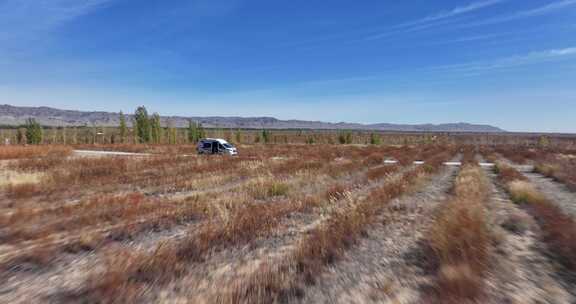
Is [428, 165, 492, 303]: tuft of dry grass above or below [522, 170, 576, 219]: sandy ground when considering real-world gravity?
above

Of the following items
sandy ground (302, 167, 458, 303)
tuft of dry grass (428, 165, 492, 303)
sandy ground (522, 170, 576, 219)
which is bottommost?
sandy ground (522, 170, 576, 219)

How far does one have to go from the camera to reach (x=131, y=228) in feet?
23.8

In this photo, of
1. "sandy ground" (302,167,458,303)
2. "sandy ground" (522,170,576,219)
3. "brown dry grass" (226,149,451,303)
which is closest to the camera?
"brown dry grass" (226,149,451,303)

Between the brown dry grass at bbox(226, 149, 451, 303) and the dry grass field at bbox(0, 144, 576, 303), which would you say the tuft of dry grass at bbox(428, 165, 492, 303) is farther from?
the brown dry grass at bbox(226, 149, 451, 303)

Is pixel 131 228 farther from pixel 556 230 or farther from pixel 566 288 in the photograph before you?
pixel 556 230

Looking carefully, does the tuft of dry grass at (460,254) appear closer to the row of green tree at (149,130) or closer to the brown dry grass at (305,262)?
the brown dry grass at (305,262)

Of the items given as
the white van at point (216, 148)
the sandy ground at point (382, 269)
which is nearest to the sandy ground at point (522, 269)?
the sandy ground at point (382, 269)

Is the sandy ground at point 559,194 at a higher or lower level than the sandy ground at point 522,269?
lower

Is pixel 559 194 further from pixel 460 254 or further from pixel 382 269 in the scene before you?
pixel 382 269

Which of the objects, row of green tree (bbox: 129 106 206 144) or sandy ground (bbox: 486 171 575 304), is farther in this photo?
row of green tree (bbox: 129 106 206 144)

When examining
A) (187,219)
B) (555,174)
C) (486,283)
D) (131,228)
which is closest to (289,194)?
(187,219)

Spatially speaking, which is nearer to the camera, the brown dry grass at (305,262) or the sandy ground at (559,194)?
the brown dry grass at (305,262)

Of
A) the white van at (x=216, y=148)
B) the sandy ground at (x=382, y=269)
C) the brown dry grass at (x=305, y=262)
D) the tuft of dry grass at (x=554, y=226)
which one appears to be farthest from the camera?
the white van at (x=216, y=148)

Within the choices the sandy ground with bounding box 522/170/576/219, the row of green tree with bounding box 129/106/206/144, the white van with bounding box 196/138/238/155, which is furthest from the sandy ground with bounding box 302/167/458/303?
the row of green tree with bounding box 129/106/206/144
